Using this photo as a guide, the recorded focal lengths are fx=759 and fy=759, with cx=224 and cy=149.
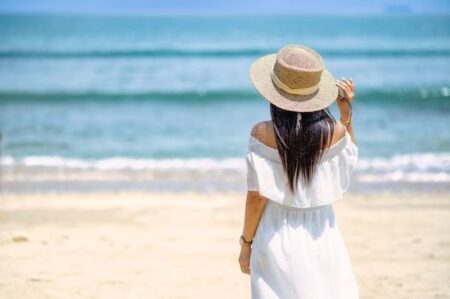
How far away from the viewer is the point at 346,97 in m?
2.87

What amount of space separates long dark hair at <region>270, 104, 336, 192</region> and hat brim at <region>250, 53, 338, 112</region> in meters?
0.05

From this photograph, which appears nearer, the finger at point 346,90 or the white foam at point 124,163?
the finger at point 346,90

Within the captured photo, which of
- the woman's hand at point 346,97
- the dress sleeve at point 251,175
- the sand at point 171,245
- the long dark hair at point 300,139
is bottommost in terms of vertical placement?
the sand at point 171,245

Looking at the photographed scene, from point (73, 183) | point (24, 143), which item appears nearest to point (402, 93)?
point (24, 143)

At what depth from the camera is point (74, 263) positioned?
5660mm

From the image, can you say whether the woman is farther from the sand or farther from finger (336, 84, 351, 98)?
the sand

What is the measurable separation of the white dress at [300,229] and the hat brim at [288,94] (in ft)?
0.53

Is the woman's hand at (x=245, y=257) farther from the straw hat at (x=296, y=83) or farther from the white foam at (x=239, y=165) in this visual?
the white foam at (x=239, y=165)

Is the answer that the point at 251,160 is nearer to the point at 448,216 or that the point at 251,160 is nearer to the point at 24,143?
the point at 448,216

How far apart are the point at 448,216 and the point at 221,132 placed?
7565 mm

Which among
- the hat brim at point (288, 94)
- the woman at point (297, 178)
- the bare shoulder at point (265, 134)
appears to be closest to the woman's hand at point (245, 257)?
the woman at point (297, 178)

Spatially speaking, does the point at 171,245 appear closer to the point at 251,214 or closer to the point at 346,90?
the point at 251,214

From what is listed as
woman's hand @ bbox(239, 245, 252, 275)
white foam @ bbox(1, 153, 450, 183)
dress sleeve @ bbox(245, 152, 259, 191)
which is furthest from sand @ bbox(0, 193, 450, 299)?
dress sleeve @ bbox(245, 152, 259, 191)

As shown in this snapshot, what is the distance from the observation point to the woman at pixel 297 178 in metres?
2.71
